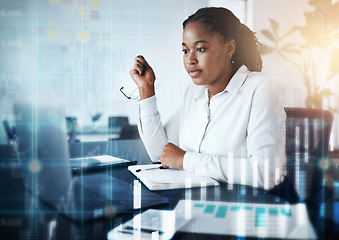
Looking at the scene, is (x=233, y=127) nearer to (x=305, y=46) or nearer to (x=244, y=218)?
(x=244, y=218)

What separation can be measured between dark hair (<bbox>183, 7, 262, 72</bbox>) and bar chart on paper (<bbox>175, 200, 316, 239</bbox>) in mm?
711

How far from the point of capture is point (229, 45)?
1.22 metres

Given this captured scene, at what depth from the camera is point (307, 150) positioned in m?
1.21

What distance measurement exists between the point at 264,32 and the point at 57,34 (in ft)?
7.25

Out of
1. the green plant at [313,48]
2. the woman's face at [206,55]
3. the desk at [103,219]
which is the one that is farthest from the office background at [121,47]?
the desk at [103,219]

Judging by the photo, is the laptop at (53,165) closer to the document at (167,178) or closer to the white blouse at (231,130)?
the document at (167,178)

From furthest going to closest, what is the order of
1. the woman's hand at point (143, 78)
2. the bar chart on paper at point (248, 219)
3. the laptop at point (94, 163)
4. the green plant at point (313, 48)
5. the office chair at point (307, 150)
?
the green plant at point (313, 48), the woman's hand at point (143, 78), the office chair at point (307, 150), the laptop at point (94, 163), the bar chart on paper at point (248, 219)

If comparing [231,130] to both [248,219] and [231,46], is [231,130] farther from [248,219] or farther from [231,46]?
[248,219]

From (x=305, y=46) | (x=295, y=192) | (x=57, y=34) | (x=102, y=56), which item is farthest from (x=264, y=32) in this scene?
(x=295, y=192)

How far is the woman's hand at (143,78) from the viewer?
1.29 metres

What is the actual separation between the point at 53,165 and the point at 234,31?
89 centimetres

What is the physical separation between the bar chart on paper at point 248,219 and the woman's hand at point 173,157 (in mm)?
295

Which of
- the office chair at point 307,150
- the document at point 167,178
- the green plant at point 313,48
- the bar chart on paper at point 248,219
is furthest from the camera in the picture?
the green plant at point 313,48

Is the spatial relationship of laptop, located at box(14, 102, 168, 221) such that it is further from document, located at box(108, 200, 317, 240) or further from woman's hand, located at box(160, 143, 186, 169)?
woman's hand, located at box(160, 143, 186, 169)
